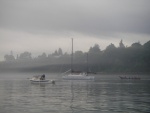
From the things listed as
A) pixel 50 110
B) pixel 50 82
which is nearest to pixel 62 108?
pixel 50 110

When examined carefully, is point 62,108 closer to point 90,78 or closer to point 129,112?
point 129,112

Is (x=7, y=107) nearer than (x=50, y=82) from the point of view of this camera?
Yes

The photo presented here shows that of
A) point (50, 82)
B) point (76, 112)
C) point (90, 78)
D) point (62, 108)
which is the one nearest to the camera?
point (76, 112)

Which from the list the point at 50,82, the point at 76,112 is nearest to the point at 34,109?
the point at 76,112

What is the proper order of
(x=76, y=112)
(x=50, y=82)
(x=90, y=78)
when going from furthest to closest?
(x=90, y=78), (x=50, y=82), (x=76, y=112)

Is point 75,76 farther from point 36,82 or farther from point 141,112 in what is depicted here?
point 141,112

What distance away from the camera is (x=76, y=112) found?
1248 inches

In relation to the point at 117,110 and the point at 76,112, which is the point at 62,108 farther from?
the point at 117,110

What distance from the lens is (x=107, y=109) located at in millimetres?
33656

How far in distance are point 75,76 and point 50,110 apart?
98.8 meters

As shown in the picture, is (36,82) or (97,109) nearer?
(97,109)

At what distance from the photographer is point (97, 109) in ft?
110

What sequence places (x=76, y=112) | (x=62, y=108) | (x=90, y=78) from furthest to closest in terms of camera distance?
(x=90, y=78), (x=62, y=108), (x=76, y=112)

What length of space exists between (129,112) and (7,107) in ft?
46.3
